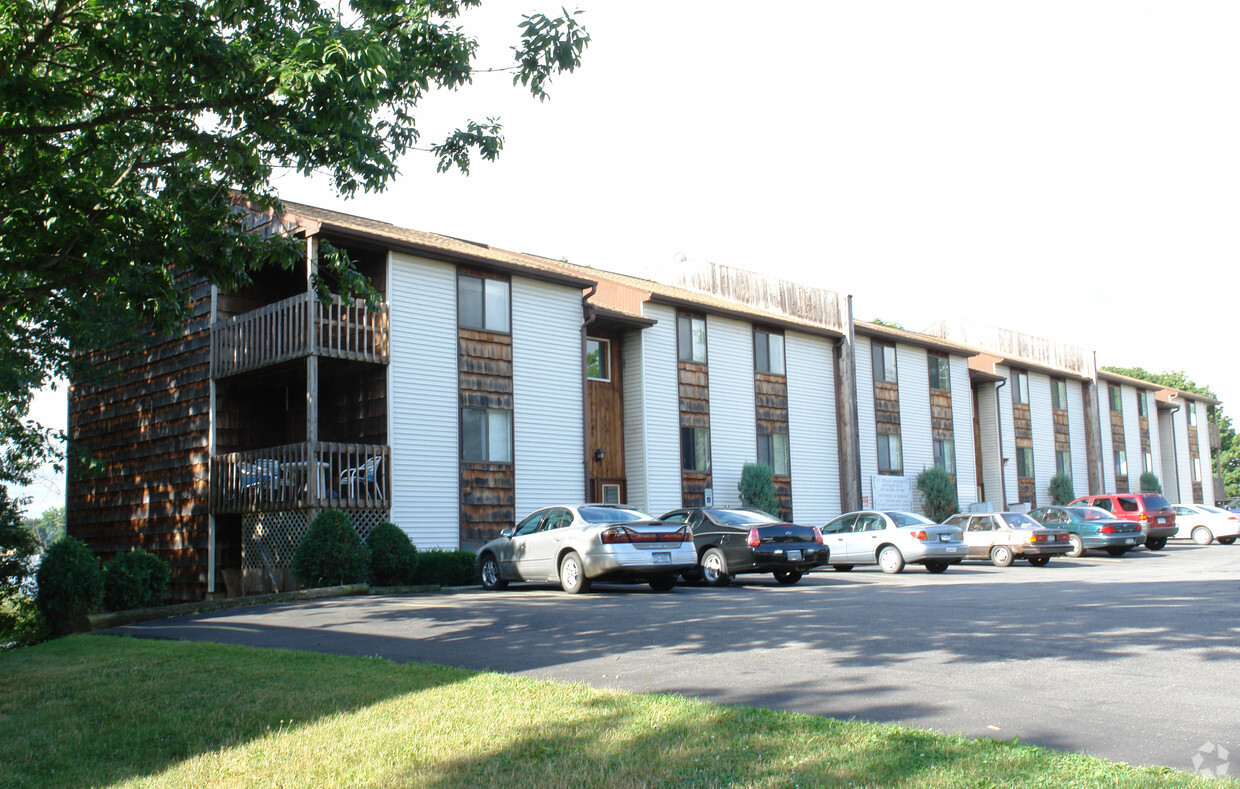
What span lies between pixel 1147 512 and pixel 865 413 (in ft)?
29.4

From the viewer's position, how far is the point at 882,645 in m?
8.93

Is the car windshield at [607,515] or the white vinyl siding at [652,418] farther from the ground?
the white vinyl siding at [652,418]

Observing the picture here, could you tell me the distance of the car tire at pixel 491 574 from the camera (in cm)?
1752

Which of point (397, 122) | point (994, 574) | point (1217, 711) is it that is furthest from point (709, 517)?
point (1217, 711)

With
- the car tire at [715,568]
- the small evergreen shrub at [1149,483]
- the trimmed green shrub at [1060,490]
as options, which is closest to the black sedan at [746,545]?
the car tire at [715,568]

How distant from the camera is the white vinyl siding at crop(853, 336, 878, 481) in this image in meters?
34.0

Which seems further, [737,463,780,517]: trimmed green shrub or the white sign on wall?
the white sign on wall

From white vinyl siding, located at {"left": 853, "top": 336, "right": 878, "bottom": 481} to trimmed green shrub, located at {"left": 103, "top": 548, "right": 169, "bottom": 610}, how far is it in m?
22.2

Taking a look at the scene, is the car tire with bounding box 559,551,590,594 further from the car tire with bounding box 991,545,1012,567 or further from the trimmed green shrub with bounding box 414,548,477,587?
the car tire with bounding box 991,545,1012,567

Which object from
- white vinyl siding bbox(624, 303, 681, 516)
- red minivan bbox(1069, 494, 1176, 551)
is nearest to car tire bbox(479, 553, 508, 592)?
white vinyl siding bbox(624, 303, 681, 516)

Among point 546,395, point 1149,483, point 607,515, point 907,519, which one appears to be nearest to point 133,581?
point 607,515

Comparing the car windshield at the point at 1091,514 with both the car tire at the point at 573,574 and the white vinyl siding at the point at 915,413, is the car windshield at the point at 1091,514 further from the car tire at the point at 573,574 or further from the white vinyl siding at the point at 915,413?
the car tire at the point at 573,574

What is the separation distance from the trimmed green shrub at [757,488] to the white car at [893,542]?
614cm

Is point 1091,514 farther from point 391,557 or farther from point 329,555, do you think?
point 329,555
